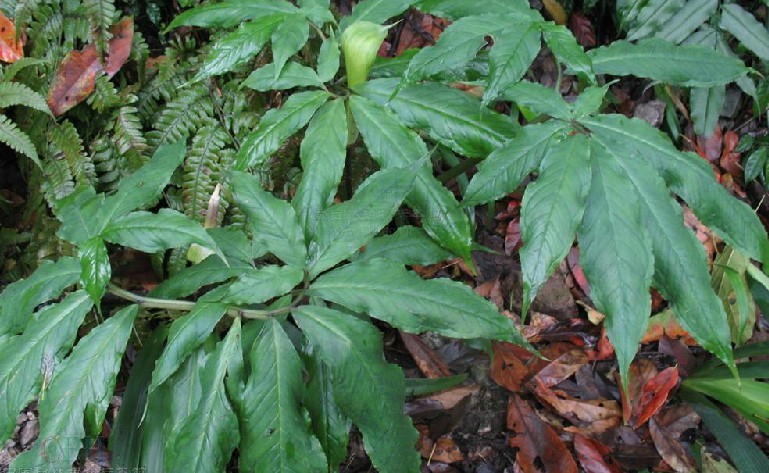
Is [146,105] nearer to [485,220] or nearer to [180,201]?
[180,201]

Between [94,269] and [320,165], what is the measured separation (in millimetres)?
538

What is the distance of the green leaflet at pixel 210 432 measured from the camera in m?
1.12

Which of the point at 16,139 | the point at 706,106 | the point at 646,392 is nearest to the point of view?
the point at 16,139

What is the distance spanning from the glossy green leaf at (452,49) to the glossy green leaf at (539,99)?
141 millimetres

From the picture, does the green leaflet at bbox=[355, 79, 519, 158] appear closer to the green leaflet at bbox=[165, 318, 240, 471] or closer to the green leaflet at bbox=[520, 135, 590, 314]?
the green leaflet at bbox=[520, 135, 590, 314]

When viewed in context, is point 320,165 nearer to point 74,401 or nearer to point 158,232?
point 158,232

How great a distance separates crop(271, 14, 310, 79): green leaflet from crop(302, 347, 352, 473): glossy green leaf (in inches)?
27.8

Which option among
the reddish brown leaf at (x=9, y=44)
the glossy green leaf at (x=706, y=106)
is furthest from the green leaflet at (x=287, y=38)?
the glossy green leaf at (x=706, y=106)

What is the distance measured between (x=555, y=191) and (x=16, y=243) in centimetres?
193

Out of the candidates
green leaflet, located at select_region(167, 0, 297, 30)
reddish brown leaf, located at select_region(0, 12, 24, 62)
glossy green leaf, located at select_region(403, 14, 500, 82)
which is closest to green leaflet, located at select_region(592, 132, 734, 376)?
glossy green leaf, located at select_region(403, 14, 500, 82)

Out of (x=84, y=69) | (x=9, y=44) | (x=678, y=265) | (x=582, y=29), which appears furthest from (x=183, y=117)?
(x=582, y=29)

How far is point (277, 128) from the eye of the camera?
1373 mm

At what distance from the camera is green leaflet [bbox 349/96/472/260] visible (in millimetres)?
1316

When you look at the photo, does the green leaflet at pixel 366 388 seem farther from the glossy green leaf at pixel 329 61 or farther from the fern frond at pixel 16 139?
the fern frond at pixel 16 139
